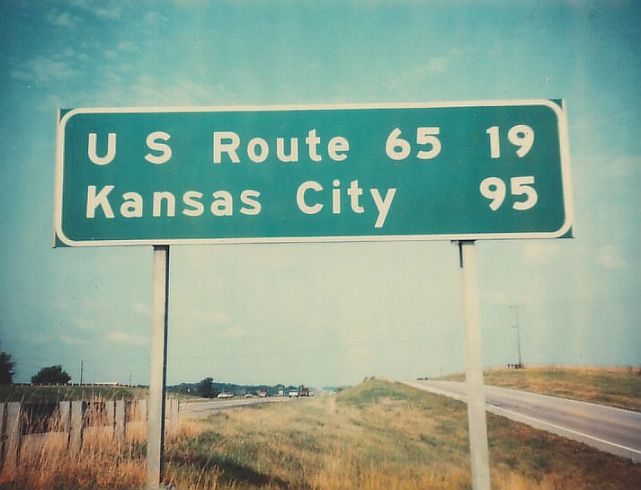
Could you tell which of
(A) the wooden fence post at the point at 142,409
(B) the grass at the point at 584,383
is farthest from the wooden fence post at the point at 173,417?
(B) the grass at the point at 584,383

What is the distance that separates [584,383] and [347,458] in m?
30.7

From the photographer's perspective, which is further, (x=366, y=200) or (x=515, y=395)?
(x=515, y=395)

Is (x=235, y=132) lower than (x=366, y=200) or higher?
higher

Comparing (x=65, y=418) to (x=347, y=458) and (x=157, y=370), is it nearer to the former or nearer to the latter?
(x=347, y=458)

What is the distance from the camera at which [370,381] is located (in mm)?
37688

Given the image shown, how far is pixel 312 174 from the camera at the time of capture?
3.48 m

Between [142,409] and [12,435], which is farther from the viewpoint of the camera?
[142,409]

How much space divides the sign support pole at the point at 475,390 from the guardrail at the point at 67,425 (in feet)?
18.8

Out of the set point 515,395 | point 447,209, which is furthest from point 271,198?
point 515,395

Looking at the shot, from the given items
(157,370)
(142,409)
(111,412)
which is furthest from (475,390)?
(142,409)

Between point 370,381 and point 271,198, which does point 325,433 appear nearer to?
point 271,198

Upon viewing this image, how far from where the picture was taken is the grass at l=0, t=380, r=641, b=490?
5.73 meters

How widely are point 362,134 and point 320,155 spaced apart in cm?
32

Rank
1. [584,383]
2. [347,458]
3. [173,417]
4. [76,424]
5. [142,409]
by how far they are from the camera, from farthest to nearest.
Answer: [584,383]
[173,417]
[142,409]
[347,458]
[76,424]
